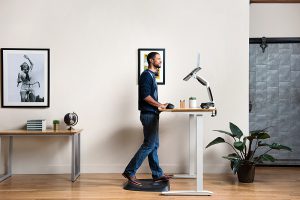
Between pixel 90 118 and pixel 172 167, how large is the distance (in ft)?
4.52

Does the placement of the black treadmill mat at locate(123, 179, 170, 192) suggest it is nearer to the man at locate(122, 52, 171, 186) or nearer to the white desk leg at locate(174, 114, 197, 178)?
the man at locate(122, 52, 171, 186)

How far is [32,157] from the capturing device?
18.1ft

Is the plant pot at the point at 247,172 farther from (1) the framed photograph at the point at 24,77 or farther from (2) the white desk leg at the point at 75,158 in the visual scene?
(1) the framed photograph at the point at 24,77

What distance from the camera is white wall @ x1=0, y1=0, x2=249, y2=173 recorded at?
5.54 meters

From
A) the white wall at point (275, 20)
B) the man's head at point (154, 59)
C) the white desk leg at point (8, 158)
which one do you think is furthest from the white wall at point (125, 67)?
the man's head at point (154, 59)

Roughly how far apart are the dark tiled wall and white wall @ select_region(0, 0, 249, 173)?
0.82 meters

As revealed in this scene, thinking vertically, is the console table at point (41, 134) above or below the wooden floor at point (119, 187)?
above

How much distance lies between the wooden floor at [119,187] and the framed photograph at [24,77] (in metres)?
1.07

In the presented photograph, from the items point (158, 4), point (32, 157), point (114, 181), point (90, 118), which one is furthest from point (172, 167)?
point (158, 4)

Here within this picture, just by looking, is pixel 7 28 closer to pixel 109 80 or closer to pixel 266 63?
pixel 109 80

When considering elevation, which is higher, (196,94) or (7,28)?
(7,28)

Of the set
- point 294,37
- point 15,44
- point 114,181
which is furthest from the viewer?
point 294,37

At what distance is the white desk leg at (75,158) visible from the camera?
16.3 feet

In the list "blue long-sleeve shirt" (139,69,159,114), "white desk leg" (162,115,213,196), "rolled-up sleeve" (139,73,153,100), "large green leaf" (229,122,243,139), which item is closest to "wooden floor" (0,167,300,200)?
"white desk leg" (162,115,213,196)
